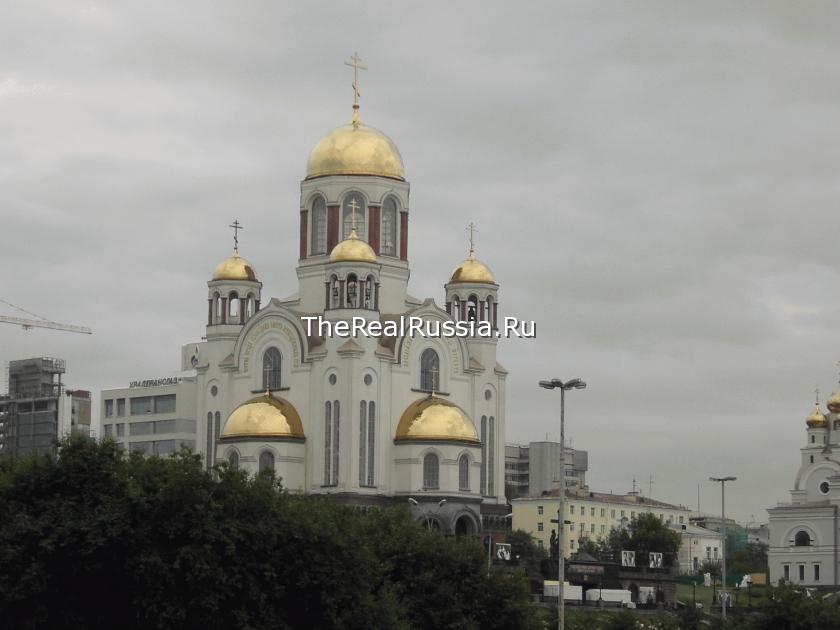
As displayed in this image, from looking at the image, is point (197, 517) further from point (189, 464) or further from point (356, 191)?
point (356, 191)

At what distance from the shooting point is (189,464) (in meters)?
51.8

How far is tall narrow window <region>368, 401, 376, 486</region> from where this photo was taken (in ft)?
298

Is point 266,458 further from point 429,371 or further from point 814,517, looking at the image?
point 814,517

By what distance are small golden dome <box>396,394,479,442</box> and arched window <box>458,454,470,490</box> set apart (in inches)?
38.1

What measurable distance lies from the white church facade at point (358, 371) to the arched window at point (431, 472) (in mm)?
67

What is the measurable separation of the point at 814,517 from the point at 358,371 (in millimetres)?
33879

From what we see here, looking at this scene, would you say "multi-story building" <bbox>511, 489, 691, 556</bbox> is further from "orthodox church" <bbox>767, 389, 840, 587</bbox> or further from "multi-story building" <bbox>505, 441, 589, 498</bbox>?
"orthodox church" <bbox>767, 389, 840, 587</bbox>

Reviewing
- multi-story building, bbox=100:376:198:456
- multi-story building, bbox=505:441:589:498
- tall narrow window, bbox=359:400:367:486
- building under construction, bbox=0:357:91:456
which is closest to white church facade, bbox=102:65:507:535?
tall narrow window, bbox=359:400:367:486

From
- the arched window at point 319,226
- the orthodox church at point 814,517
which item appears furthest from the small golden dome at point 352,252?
the orthodox church at point 814,517

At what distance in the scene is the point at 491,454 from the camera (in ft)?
320

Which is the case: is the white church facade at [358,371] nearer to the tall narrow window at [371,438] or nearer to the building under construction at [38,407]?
the tall narrow window at [371,438]

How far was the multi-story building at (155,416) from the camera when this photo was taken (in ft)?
393

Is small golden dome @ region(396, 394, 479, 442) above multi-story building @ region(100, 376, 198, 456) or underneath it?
underneath

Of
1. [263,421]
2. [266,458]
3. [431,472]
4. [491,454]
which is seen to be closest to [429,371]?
[431,472]
